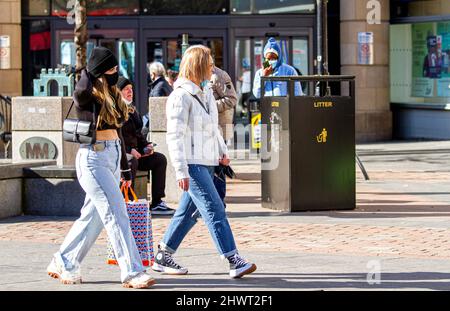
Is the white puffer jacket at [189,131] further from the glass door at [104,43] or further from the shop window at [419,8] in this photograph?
the shop window at [419,8]

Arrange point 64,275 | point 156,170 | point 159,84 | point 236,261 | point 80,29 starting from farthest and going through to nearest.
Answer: point 80,29 → point 159,84 → point 156,170 → point 236,261 → point 64,275

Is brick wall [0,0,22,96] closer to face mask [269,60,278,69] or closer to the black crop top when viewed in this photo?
face mask [269,60,278,69]

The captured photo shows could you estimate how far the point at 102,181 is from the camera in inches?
347

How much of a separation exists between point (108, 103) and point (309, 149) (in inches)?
177

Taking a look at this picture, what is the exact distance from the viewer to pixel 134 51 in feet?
80.9

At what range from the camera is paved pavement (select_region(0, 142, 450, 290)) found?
9.15 meters

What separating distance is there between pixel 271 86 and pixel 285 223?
2.43 metres

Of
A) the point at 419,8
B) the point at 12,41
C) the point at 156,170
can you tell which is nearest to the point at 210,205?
the point at 156,170

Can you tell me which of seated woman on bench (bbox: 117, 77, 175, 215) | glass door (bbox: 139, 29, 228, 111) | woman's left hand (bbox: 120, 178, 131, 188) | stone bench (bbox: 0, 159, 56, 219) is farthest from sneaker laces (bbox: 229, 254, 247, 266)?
glass door (bbox: 139, 29, 228, 111)

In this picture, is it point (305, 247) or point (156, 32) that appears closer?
point (305, 247)

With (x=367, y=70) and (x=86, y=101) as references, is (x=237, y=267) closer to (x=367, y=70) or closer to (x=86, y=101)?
(x=86, y=101)

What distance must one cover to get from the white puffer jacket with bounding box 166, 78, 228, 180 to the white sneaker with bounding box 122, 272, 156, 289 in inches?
30.7

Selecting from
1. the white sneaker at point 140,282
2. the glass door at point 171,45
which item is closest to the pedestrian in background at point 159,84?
the white sneaker at point 140,282
